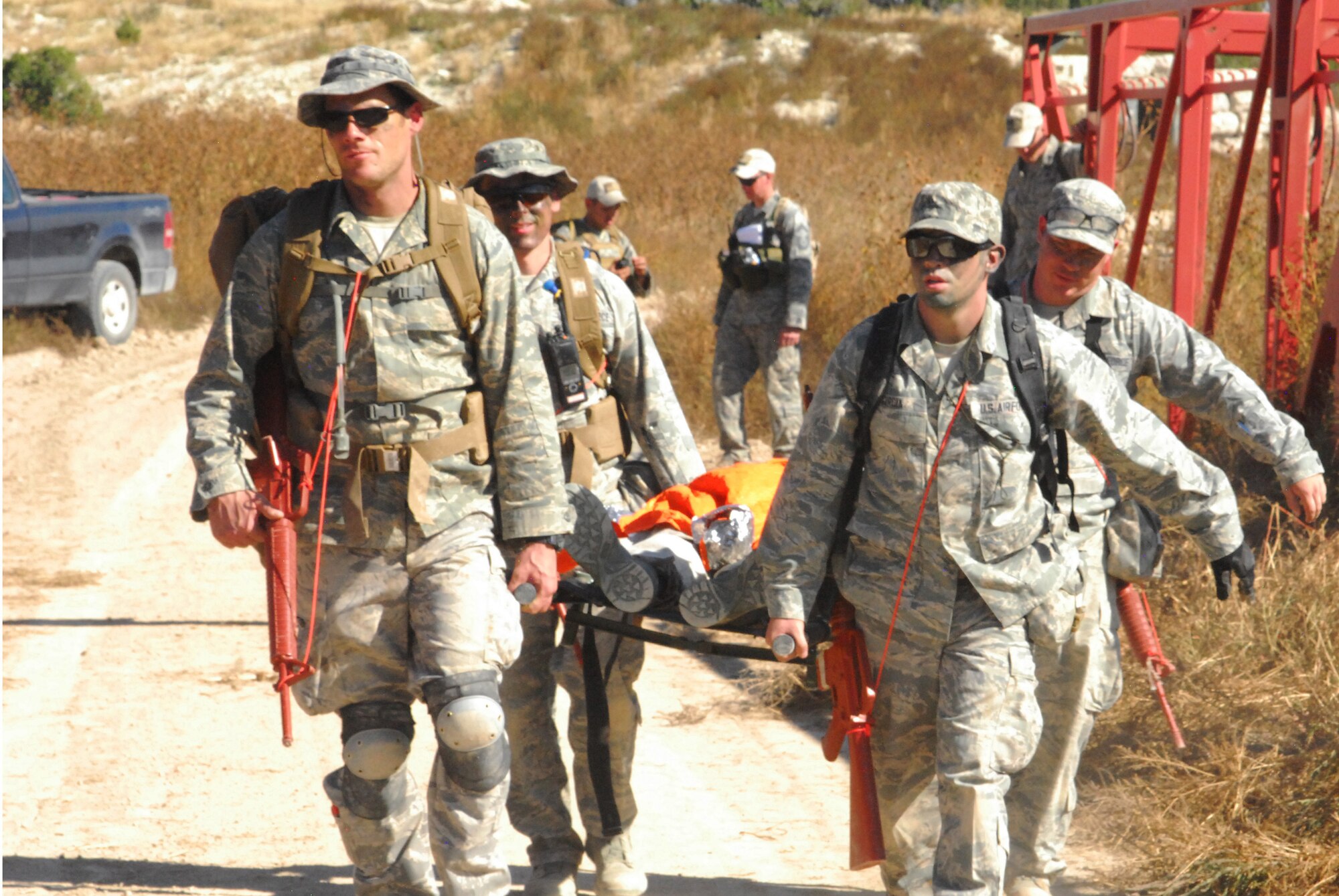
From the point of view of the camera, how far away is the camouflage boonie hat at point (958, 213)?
11.0 feet

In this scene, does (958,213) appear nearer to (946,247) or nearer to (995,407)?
(946,247)

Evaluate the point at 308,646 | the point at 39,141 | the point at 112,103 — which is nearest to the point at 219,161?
the point at 39,141

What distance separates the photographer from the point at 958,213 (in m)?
3.38

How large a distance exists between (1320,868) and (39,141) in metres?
20.8

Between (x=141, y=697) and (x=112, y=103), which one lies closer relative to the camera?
(x=141, y=697)

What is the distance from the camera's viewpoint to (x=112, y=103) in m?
37.6

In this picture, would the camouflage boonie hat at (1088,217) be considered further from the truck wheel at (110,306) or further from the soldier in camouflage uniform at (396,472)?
the truck wheel at (110,306)

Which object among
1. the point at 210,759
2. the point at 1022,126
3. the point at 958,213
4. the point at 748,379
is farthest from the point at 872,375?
the point at 748,379

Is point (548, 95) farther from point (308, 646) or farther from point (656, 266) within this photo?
point (308, 646)

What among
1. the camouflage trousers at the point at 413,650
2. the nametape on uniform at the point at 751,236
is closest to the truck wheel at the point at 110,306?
the nametape on uniform at the point at 751,236

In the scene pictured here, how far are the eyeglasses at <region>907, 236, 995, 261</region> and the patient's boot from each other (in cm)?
117

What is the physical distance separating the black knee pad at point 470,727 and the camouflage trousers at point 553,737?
2.36ft

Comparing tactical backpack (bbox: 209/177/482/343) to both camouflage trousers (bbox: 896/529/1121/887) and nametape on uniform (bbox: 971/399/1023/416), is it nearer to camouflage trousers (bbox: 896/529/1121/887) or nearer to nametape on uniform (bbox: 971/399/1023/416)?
nametape on uniform (bbox: 971/399/1023/416)

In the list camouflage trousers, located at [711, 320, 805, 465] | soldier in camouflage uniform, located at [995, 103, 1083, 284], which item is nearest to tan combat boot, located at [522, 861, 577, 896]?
soldier in camouflage uniform, located at [995, 103, 1083, 284]
